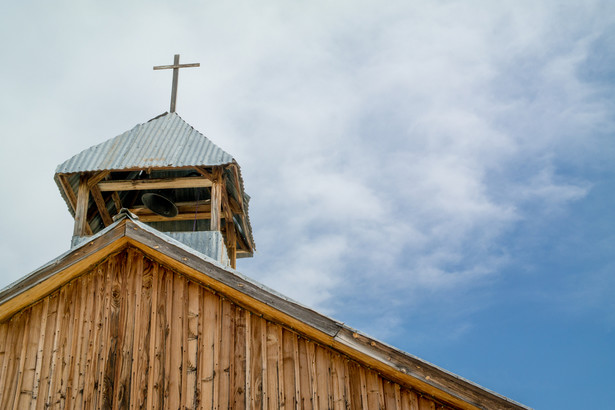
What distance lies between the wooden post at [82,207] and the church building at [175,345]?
5749 millimetres

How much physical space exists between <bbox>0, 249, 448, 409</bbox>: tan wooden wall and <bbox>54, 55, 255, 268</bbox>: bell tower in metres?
5.20

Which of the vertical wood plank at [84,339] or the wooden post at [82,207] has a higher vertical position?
the wooden post at [82,207]

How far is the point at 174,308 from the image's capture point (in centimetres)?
698

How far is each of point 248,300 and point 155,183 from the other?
24.9 ft

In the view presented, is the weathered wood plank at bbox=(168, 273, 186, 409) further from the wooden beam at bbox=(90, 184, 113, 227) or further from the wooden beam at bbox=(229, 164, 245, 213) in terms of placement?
the wooden beam at bbox=(90, 184, 113, 227)

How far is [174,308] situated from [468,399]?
3.27m

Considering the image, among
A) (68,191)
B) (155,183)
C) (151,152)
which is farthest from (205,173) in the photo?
(68,191)

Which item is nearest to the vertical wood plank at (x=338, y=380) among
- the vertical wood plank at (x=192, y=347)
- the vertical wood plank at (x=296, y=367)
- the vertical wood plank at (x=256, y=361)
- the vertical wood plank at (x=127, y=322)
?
the vertical wood plank at (x=296, y=367)

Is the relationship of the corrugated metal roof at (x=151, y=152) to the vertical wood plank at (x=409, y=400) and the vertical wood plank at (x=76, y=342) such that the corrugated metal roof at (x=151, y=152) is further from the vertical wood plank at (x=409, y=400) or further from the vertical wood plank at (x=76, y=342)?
the vertical wood plank at (x=409, y=400)

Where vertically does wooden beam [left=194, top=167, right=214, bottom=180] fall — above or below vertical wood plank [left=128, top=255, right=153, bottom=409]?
above

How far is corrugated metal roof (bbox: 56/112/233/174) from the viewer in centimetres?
1355

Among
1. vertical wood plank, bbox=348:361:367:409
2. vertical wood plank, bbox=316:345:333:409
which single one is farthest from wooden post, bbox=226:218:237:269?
vertical wood plank, bbox=348:361:367:409

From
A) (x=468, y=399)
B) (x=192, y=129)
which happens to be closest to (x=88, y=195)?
(x=192, y=129)

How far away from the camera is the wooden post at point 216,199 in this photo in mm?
12945
